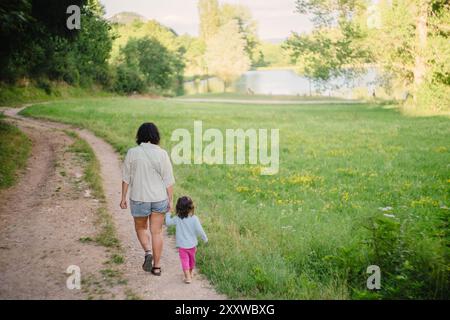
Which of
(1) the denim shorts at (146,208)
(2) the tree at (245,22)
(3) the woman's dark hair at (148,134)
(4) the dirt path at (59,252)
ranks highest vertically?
(2) the tree at (245,22)

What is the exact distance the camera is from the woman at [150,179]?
6.60 metres

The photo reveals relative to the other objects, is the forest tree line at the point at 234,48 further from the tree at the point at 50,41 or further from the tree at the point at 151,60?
the tree at the point at 151,60

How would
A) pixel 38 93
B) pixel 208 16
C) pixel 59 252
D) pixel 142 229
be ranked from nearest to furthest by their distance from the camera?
pixel 142 229
pixel 59 252
pixel 38 93
pixel 208 16

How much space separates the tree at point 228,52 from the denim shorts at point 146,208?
81041 mm

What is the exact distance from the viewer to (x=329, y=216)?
32.5 feet

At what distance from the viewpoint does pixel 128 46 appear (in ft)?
225

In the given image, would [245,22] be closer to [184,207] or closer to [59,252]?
[59,252]

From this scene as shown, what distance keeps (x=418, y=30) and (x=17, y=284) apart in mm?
34175

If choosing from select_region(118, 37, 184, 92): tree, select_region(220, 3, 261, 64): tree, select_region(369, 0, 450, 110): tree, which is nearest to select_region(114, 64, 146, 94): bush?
select_region(118, 37, 184, 92): tree

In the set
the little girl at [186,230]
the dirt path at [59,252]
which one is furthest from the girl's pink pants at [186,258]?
the dirt path at [59,252]

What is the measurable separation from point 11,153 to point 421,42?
1153 inches

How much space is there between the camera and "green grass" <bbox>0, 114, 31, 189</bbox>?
1277 centimetres

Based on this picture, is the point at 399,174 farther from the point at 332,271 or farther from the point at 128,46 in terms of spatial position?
the point at 128,46

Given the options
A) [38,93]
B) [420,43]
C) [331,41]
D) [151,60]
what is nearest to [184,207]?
[420,43]
